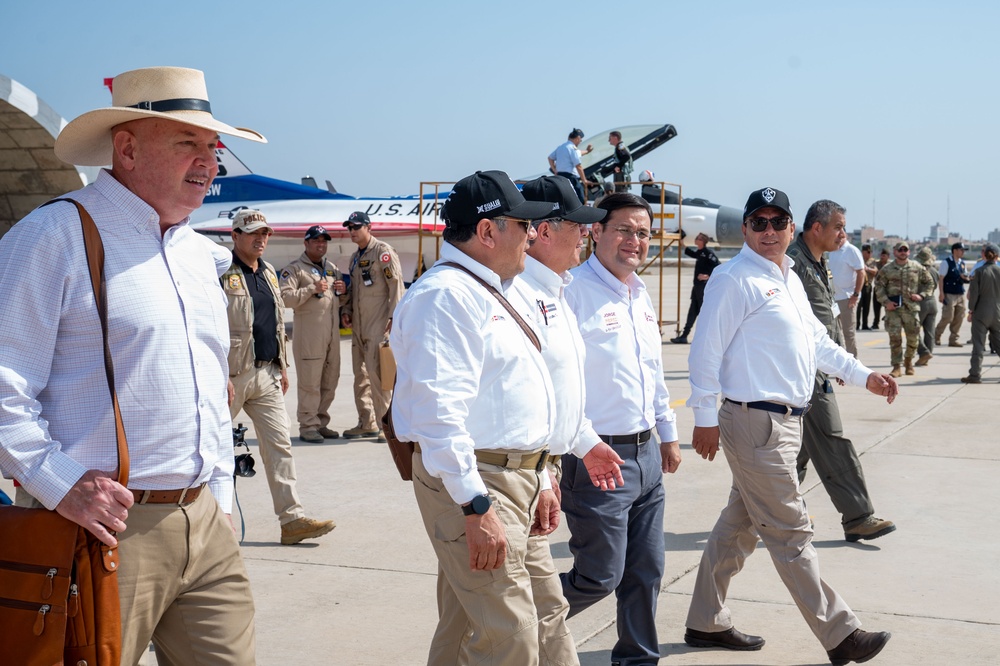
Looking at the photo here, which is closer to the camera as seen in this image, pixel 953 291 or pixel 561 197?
pixel 561 197

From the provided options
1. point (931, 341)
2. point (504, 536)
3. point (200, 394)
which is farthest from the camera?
point (931, 341)

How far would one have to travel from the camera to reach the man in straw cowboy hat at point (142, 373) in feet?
8.18

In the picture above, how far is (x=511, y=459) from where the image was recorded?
3217 millimetres

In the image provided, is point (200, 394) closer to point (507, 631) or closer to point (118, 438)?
point (118, 438)

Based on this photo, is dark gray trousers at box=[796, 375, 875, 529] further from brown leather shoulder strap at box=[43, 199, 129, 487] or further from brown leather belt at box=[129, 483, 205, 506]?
brown leather shoulder strap at box=[43, 199, 129, 487]

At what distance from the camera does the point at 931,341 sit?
16469 mm

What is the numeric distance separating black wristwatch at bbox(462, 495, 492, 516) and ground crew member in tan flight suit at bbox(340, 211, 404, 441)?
720 cm

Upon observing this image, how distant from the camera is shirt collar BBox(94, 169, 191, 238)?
8.98 ft

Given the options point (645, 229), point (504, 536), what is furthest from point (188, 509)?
point (645, 229)

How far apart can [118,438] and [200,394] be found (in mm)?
253

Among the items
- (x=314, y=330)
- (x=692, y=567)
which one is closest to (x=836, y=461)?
(x=692, y=567)

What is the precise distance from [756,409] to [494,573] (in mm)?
1990

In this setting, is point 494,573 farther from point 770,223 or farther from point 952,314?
point 952,314

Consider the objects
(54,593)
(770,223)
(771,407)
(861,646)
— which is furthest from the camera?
(770,223)
